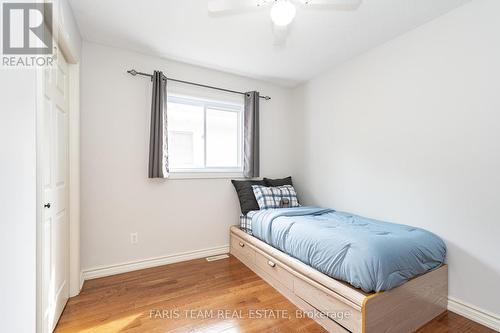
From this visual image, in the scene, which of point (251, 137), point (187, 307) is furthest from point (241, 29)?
point (187, 307)

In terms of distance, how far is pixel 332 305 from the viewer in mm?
1573

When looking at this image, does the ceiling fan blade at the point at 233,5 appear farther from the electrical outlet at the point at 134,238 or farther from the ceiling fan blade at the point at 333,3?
the electrical outlet at the point at 134,238

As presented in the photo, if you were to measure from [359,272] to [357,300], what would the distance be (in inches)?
6.3

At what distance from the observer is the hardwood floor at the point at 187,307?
1631mm

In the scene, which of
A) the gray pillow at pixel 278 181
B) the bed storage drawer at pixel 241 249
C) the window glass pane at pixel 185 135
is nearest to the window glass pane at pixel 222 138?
the window glass pane at pixel 185 135

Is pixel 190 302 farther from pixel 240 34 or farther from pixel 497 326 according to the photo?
pixel 240 34

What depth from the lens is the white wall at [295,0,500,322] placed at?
1.70 metres

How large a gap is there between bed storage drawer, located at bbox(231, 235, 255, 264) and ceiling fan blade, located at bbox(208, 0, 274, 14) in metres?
2.21

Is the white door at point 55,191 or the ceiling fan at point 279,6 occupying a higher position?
the ceiling fan at point 279,6

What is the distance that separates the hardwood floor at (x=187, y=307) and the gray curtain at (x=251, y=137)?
131cm

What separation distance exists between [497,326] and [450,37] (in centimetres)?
221

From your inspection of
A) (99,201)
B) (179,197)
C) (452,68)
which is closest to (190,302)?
(179,197)

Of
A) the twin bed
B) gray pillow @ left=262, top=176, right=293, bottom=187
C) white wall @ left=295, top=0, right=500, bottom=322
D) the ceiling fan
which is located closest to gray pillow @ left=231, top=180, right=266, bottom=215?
gray pillow @ left=262, top=176, right=293, bottom=187

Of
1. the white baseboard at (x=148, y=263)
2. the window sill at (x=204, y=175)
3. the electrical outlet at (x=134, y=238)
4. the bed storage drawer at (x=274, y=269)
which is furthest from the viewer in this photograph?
the window sill at (x=204, y=175)
